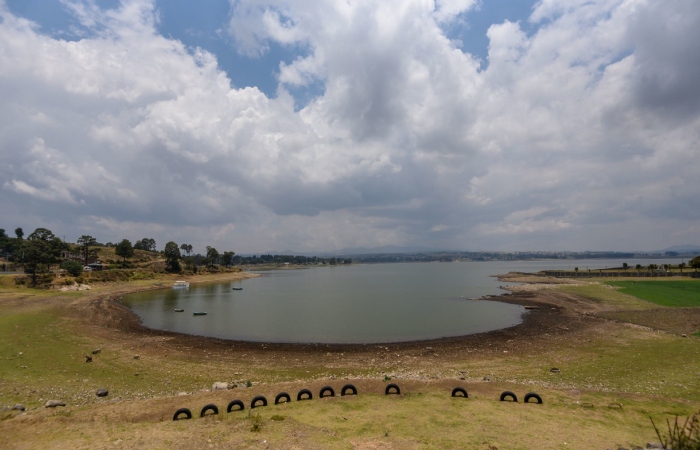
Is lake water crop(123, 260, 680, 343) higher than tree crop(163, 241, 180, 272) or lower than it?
lower

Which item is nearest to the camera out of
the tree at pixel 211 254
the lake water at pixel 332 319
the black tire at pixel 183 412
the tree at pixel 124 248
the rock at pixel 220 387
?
the black tire at pixel 183 412

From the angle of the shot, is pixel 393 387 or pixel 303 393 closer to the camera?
pixel 303 393

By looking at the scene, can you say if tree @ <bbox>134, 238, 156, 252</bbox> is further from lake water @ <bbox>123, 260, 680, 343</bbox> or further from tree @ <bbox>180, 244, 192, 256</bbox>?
lake water @ <bbox>123, 260, 680, 343</bbox>

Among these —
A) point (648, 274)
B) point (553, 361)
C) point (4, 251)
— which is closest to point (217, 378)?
point (553, 361)

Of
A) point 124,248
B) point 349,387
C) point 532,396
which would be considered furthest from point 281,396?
point 124,248

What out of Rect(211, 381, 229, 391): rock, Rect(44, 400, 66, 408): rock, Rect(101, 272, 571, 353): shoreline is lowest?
Rect(101, 272, 571, 353): shoreline

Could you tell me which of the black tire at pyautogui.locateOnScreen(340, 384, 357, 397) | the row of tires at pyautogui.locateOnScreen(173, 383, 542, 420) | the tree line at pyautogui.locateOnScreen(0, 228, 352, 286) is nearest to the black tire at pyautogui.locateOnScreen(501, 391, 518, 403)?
the row of tires at pyautogui.locateOnScreen(173, 383, 542, 420)

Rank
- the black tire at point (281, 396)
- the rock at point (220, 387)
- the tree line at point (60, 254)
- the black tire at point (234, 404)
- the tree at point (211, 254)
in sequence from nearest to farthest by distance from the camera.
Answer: the black tire at point (234, 404)
the black tire at point (281, 396)
the rock at point (220, 387)
the tree line at point (60, 254)
the tree at point (211, 254)

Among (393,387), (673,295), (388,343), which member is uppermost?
(393,387)

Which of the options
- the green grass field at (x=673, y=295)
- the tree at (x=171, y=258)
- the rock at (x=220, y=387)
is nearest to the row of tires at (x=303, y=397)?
the rock at (x=220, y=387)

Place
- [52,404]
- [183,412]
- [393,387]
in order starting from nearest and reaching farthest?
[183,412] → [52,404] → [393,387]

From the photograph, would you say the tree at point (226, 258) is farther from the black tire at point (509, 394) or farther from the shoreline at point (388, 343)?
the black tire at point (509, 394)

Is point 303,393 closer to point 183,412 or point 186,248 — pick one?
point 183,412

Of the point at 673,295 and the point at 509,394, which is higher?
the point at 509,394
